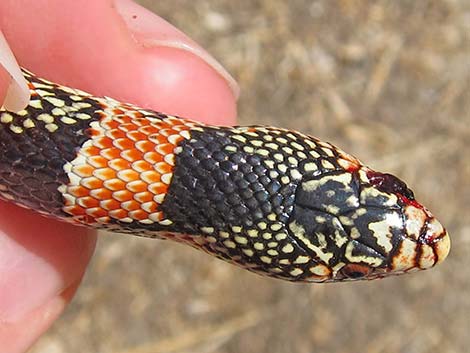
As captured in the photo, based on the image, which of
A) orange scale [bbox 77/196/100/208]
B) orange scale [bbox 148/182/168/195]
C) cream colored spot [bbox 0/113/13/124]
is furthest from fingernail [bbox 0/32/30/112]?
orange scale [bbox 148/182/168/195]

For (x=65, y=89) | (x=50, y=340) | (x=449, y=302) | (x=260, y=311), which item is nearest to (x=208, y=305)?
(x=260, y=311)

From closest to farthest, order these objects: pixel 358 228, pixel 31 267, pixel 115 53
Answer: pixel 358 228
pixel 31 267
pixel 115 53

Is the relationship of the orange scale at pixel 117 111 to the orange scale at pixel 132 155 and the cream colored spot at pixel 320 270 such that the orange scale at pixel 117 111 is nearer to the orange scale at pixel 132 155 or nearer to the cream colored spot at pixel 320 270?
the orange scale at pixel 132 155

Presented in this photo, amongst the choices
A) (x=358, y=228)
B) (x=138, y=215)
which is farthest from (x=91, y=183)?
(x=358, y=228)

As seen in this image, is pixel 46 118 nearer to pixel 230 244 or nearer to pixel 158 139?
pixel 158 139

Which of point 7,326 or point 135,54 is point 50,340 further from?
point 135,54

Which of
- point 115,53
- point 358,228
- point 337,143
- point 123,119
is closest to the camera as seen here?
point 358,228

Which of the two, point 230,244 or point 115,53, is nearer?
point 230,244
